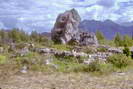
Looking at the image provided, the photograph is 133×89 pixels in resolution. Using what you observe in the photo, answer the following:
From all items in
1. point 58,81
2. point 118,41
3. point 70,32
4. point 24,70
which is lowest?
point 58,81

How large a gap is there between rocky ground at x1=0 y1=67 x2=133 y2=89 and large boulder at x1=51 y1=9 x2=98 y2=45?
1646cm

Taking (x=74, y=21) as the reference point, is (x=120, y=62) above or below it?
below

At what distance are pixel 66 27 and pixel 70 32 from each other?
0.70 metres

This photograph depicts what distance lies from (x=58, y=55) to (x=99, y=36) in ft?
113

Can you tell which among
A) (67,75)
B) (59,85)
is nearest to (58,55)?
(67,75)

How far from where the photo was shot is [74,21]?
96.3 ft

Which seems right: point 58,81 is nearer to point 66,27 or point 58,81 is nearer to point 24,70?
point 24,70

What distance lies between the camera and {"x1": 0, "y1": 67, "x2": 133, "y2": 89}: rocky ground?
26.8 feet

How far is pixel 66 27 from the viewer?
92.1ft

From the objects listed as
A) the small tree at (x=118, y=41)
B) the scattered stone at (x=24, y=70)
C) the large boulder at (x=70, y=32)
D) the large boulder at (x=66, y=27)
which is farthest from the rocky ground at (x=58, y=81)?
the small tree at (x=118, y=41)

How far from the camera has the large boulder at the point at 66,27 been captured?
27.7 metres

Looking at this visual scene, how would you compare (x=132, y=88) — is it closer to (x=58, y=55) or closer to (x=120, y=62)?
(x=120, y=62)

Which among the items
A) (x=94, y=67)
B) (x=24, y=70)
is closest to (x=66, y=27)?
(x=94, y=67)

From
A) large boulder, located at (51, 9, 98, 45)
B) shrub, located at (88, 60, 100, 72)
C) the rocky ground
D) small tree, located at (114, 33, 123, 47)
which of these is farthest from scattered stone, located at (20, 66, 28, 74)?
small tree, located at (114, 33, 123, 47)
